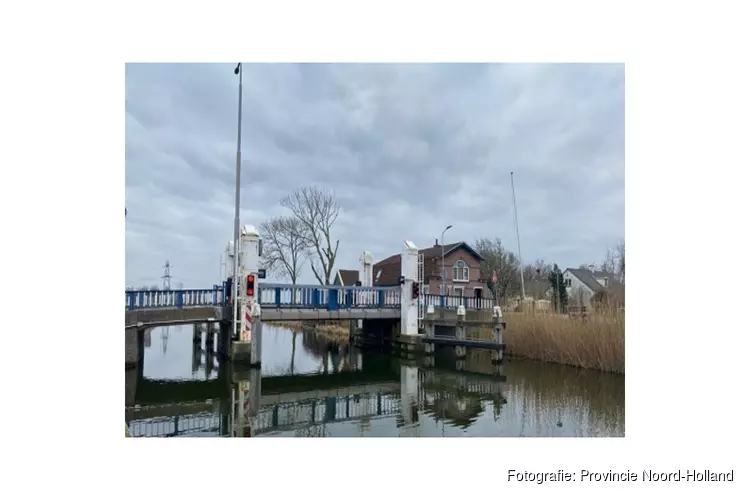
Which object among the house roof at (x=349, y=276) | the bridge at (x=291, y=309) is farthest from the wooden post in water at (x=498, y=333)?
the house roof at (x=349, y=276)

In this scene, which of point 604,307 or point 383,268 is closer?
point 604,307

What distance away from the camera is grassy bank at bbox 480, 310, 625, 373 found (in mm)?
11445

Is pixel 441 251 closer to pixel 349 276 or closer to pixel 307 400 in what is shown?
pixel 349 276

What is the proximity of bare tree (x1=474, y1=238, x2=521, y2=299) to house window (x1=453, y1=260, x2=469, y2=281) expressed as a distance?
146 centimetres

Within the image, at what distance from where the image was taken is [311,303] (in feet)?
A: 46.8

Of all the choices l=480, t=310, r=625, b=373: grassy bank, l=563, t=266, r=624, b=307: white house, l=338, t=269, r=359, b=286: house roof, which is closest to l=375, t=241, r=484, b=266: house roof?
l=338, t=269, r=359, b=286: house roof

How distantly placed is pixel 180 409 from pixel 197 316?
4594 mm

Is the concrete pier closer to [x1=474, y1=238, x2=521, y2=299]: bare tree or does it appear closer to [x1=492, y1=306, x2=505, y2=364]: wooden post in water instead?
[x1=492, y1=306, x2=505, y2=364]: wooden post in water

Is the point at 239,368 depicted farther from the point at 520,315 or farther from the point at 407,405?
the point at 520,315

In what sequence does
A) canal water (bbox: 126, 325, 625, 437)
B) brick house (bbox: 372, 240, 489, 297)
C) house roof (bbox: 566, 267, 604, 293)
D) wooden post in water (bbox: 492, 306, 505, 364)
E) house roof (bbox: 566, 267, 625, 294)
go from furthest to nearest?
brick house (bbox: 372, 240, 489, 297) < house roof (bbox: 566, 267, 604, 293) < wooden post in water (bbox: 492, 306, 505, 364) < house roof (bbox: 566, 267, 625, 294) < canal water (bbox: 126, 325, 625, 437)

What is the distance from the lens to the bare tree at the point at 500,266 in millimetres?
31266

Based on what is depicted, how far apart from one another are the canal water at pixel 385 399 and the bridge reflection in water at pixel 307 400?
0.07 feet
